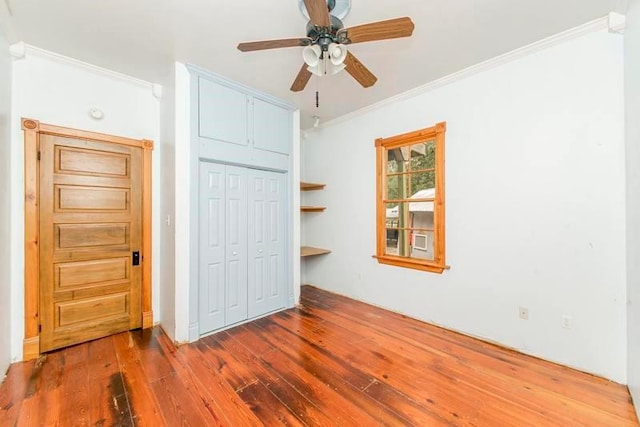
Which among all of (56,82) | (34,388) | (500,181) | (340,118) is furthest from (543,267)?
(56,82)

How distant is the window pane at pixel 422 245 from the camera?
328 centimetres

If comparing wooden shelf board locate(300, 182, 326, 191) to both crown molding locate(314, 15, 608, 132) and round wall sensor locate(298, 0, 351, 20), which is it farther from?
round wall sensor locate(298, 0, 351, 20)

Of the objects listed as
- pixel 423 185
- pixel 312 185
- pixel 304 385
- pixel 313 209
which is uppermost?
pixel 312 185

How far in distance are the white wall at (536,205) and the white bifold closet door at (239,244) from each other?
175 centimetres

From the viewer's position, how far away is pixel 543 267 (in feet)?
7.97

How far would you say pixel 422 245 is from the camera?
3.37m

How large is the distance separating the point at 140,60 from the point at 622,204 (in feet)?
14.7

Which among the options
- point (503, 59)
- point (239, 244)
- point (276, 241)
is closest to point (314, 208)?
point (276, 241)

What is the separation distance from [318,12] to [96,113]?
2.65 metres

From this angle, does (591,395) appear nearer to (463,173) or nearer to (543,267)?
(543,267)

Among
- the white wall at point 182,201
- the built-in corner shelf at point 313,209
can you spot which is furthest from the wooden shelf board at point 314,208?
the white wall at point 182,201

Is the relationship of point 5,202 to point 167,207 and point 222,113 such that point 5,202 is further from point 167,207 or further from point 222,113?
point 222,113

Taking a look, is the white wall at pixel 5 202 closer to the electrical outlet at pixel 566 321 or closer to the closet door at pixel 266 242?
the closet door at pixel 266 242

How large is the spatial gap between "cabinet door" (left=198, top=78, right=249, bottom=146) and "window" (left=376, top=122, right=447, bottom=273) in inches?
73.3
